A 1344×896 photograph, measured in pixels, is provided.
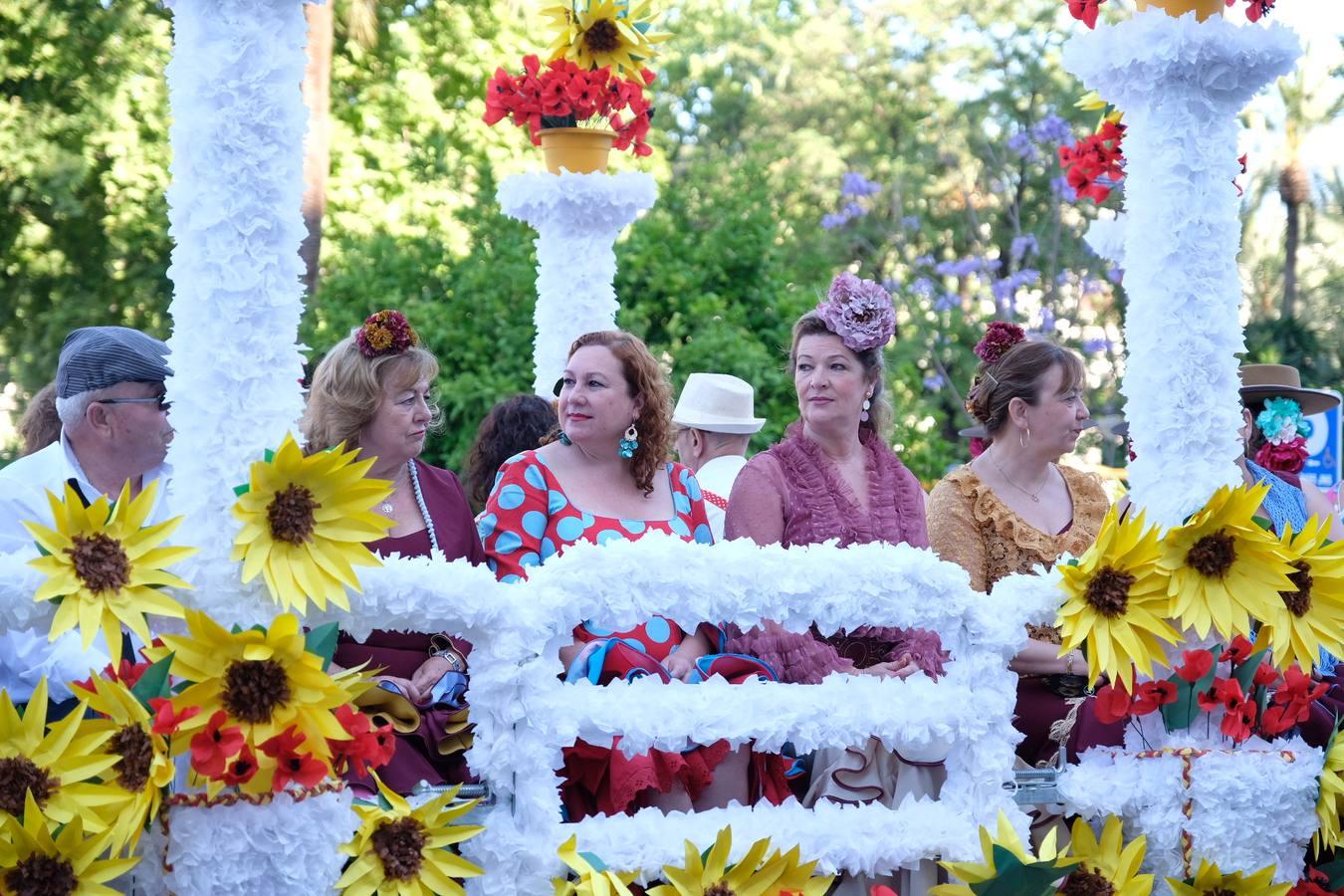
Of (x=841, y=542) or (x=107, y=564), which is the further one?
(x=841, y=542)

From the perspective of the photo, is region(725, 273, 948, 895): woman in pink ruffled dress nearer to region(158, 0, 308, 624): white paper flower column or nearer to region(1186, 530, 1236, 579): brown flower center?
region(1186, 530, 1236, 579): brown flower center

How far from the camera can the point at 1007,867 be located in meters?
3.26

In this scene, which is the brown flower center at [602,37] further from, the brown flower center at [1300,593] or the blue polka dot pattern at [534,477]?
the brown flower center at [1300,593]

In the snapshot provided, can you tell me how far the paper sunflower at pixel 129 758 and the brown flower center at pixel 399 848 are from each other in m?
0.44

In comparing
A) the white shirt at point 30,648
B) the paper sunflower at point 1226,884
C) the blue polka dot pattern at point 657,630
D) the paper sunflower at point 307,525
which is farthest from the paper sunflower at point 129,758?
the paper sunflower at point 1226,884

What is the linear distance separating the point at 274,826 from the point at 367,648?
979 mm

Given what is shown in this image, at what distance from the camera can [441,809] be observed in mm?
3064

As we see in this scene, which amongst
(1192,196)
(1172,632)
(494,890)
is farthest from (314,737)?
(1192,196)

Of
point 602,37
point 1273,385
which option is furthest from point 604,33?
point 1273,385

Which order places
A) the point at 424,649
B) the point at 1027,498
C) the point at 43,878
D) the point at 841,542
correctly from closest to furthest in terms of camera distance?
the point at 43,878 < the point at 424,649 < the point at 841,542 < the point at 1027,498

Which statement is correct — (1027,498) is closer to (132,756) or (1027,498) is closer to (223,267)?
(223,267)

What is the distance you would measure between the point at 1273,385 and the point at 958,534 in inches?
71.3

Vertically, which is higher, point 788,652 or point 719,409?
point 719,409

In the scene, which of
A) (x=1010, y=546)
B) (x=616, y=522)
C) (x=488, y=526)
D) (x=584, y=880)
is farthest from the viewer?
(x=1010, y=546)
